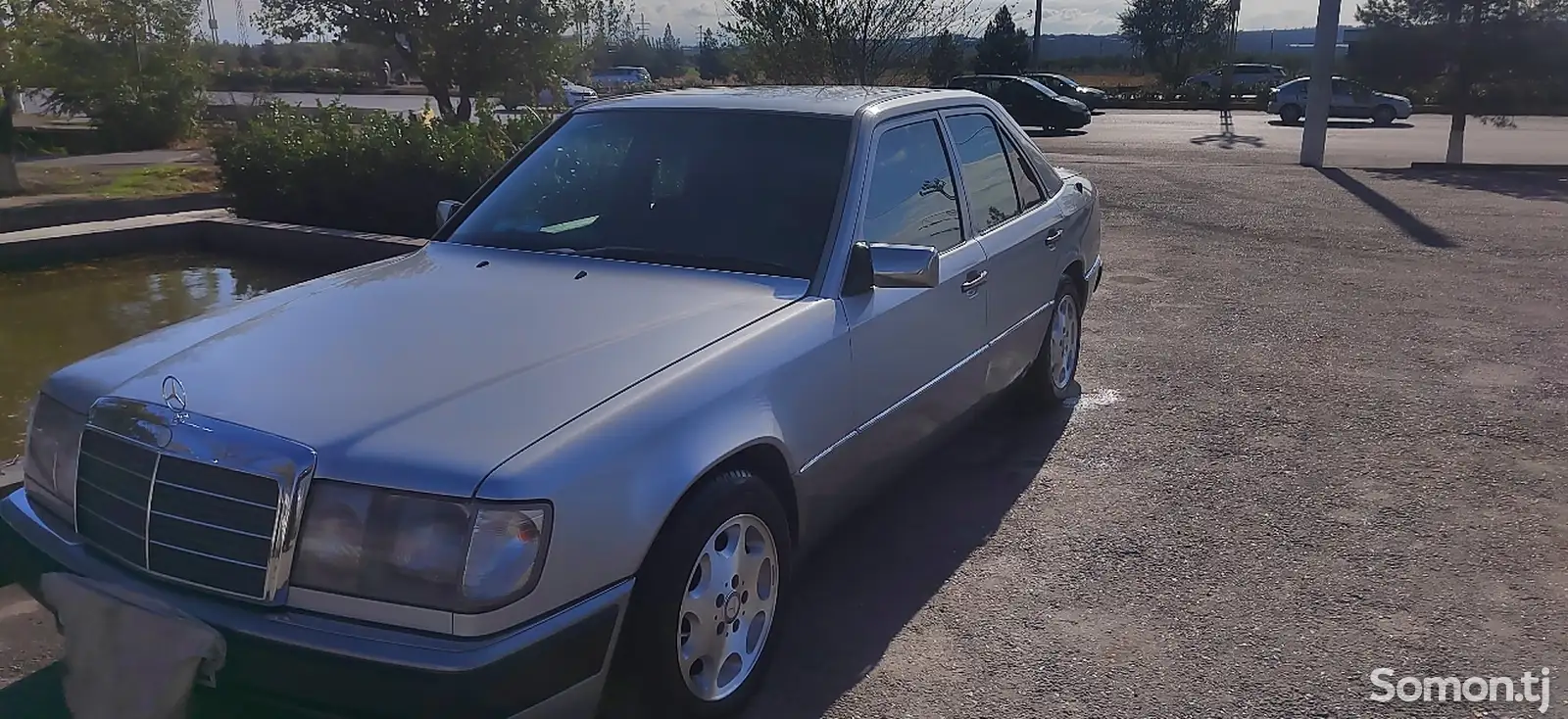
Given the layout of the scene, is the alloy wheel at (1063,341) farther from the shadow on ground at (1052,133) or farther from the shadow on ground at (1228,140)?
the shadow on ground at (1052,133)

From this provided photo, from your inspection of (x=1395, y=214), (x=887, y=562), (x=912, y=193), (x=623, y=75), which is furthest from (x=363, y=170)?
(x=623, y=75)

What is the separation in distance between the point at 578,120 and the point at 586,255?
36.9 inches

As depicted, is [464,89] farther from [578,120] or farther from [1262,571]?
[1262,571]

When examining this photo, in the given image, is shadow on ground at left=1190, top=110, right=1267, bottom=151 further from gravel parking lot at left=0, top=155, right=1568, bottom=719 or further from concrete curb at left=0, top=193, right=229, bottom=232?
concrete curb at left=0, top=193, right=229, bottom=232

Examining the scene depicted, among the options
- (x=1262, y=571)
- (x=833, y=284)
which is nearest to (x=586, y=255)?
(x=833, y=284)

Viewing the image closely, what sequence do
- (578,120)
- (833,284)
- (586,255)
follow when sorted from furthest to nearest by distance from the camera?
1. (578,120)
2. (586,255)
3. (833,284)

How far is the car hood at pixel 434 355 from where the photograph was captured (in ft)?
8.76

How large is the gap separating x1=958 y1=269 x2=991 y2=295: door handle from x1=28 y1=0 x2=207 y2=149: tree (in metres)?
17.5

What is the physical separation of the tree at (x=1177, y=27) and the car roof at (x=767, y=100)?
4960 centimetres

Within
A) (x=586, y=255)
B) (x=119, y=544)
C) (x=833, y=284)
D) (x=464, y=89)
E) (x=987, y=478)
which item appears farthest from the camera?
(x=464, y=89)

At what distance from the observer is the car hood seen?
8.76ft

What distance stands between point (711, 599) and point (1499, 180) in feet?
58.5

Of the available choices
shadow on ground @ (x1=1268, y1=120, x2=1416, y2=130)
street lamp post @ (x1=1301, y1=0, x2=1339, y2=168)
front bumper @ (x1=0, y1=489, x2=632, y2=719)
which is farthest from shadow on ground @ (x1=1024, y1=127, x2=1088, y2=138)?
front bumper @ (x1=0, y1=489, x2=632, y2=719)

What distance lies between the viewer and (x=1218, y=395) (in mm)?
6484
